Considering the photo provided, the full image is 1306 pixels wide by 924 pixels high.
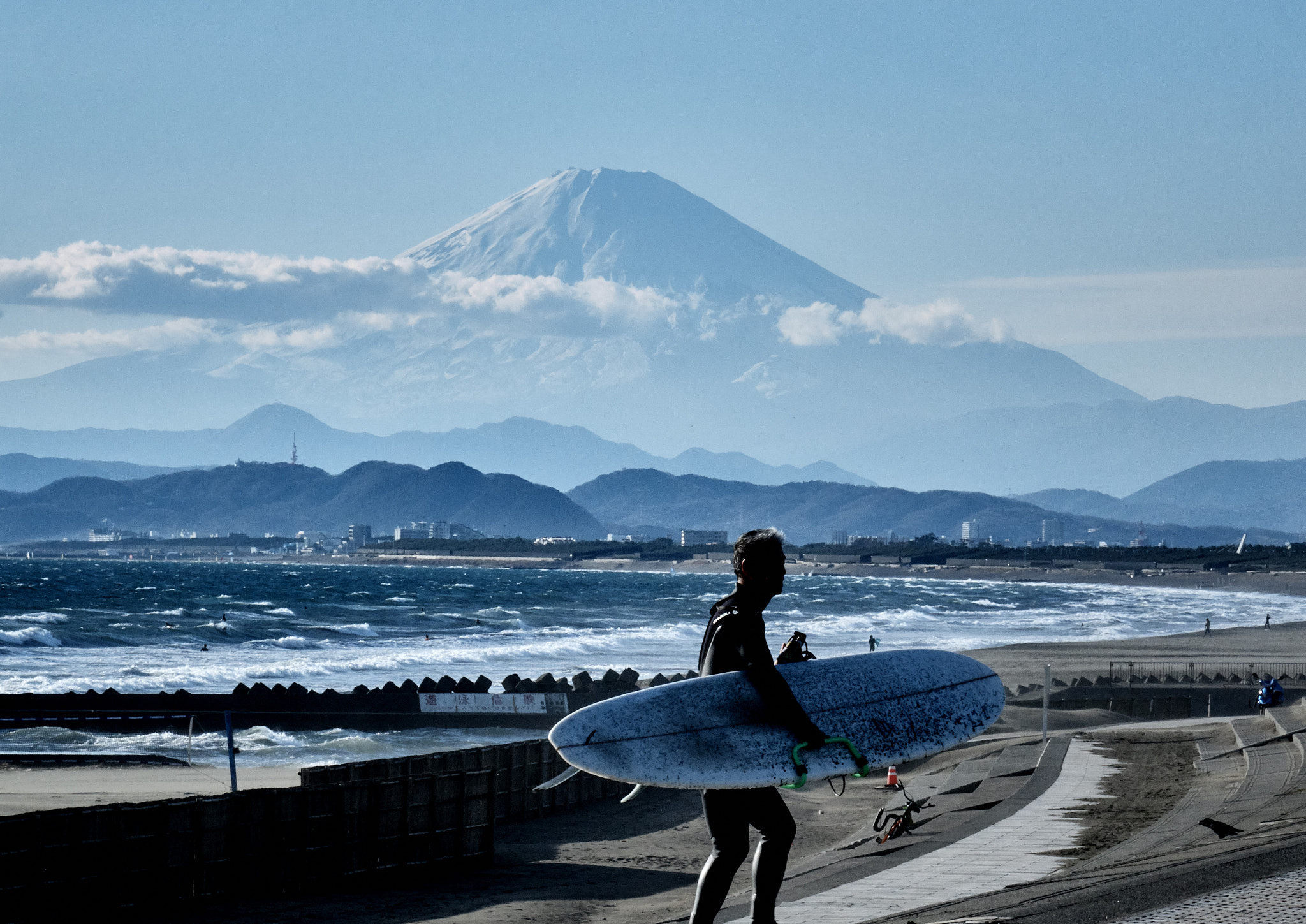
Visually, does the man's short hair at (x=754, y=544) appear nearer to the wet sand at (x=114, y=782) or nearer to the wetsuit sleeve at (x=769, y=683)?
the wetsuit sleeve at (x=769, y=683)

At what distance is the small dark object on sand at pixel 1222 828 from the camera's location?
37.2ft

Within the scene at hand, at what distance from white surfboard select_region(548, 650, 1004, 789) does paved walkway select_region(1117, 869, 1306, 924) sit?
1.42 metres

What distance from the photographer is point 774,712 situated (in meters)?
6.46

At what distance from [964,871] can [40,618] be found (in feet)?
222

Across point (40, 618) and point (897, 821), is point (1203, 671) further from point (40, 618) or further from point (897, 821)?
point (40, 618)

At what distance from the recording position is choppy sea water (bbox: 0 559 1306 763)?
40.1 m

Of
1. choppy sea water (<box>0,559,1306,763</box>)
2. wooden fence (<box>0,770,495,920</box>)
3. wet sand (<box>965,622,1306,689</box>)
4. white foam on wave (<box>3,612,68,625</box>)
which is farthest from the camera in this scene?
white foam on wave (<box>3,612,68,625</box>)

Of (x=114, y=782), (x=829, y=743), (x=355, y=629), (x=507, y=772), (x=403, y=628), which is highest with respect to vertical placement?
(x=829, y=743)

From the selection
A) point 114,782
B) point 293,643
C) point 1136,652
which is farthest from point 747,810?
point 293,643

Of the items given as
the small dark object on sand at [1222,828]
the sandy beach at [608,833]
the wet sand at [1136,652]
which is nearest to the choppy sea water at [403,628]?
the wet sand at [1136,652]

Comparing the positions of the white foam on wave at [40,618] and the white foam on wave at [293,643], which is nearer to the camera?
the white foam on wave at [293,643]

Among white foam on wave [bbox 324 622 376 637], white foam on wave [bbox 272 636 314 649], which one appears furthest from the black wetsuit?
white foam on wave [bbox 324 622 376 637]

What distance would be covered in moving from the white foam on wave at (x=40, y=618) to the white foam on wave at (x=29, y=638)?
22.6 feet

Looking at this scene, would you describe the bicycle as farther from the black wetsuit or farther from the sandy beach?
the black wetsuit
